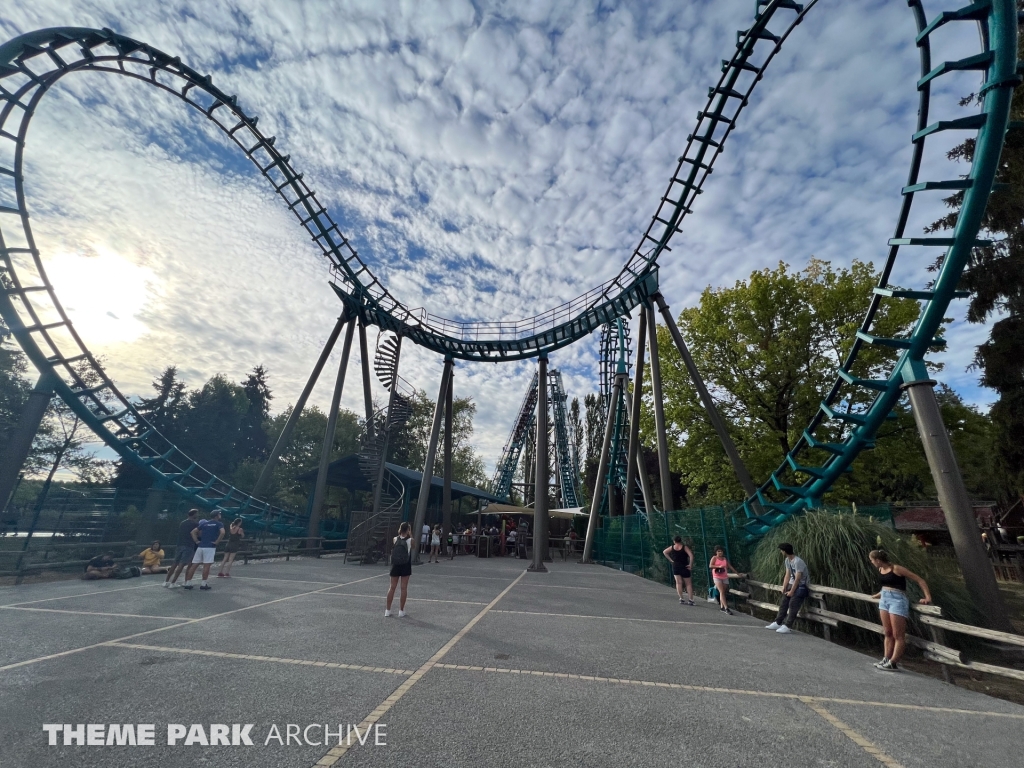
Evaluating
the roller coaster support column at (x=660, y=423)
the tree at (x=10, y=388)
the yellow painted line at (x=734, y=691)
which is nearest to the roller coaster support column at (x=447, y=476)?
the roller coaster support column at (x=660, y=423)

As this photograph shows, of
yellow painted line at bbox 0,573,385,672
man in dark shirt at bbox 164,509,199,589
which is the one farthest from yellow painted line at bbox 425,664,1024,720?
man in dark shirt at bbox 164,509,199,589

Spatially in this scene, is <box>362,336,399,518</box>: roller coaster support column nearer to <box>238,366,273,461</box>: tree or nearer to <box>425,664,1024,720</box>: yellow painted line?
<box>425,664,1024,720</box>: yellow painted line

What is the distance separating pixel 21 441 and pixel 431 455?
→ 12071 mm

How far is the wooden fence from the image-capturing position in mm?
5484

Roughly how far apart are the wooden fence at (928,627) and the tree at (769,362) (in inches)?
373

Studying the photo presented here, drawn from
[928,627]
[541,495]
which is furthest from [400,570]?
[541,495]

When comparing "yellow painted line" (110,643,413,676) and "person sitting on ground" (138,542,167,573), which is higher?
"person sitting on ground" (138,542,167,573)

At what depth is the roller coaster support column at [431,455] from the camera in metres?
18.8

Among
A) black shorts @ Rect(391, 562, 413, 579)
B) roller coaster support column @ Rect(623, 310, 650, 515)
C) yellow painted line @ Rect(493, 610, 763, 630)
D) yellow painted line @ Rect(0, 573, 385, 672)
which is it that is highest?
roller coaster support column @ Rect(623, 310, 650, 515)

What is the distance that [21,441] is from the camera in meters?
12.9

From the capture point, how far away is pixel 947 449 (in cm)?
788

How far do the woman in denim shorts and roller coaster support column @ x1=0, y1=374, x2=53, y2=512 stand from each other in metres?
18.6

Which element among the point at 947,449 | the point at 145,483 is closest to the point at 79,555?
the point at 947,449

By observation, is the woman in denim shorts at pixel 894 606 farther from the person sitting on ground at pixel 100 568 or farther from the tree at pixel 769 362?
the person sitting on ground at pixel 100 568
